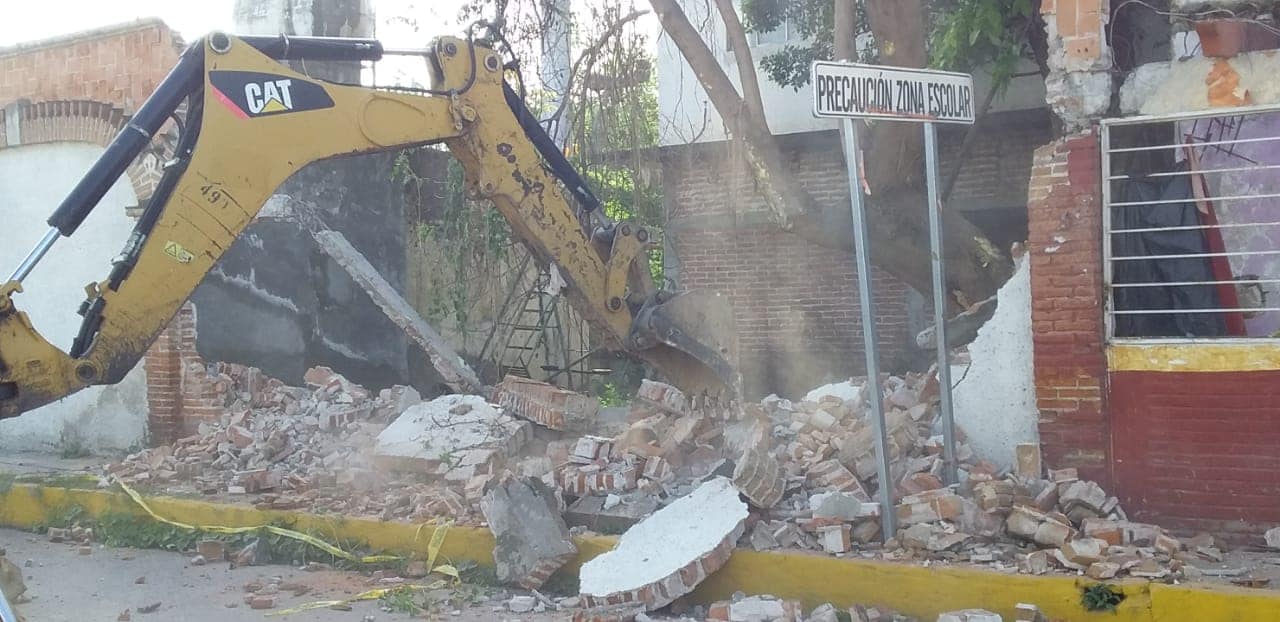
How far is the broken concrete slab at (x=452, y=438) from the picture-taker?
27.0 ft

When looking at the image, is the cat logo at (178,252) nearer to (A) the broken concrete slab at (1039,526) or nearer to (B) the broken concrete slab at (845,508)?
(B) the broken concrete slab at (845,508)

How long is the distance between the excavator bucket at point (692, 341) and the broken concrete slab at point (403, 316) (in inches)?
122

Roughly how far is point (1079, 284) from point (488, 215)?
8.11 meters

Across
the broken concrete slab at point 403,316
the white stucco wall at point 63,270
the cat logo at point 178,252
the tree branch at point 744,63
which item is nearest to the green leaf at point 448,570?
the cat logo at point 178,252

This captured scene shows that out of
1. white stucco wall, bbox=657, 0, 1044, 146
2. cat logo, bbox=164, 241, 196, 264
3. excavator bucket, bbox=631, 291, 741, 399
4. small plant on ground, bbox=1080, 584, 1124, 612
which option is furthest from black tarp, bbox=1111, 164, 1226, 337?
white stucco wall, bbox=657, 0, 1044, 146

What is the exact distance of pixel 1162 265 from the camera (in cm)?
665

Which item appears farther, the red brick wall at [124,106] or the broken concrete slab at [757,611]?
the red brick wall at [124,106]

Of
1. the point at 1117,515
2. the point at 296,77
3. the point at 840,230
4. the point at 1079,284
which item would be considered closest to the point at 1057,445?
the point at 1117,515

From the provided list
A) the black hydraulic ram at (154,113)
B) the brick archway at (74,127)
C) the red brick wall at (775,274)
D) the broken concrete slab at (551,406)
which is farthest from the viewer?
the red brick wall at (775,274)

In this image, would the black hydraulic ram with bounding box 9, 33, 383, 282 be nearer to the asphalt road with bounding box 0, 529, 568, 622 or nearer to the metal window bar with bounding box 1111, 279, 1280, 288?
Answer: the asphalt road with bounding box 0, 529, 568, 622

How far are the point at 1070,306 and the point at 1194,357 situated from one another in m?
0.71

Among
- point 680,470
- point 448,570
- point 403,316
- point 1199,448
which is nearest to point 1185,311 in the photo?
point 1199,448

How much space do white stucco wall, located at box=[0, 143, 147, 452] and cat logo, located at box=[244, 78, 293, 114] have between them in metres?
5.44

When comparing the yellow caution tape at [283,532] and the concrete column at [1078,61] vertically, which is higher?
the concrete column at [1078,61]
